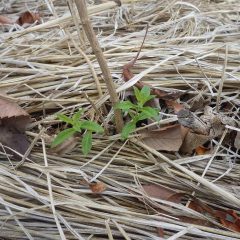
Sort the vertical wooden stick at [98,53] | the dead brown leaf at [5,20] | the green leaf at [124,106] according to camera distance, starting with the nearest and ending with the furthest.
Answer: the vertical wooden stick at [98,53]
the green leaf at [124,106]
the dead brown leaf at [5,20]

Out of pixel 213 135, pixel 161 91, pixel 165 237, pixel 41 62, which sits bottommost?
pixel 165 237

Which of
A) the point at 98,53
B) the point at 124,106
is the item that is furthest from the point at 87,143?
the point at 98,53

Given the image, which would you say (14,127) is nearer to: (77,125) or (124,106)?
(77,125)

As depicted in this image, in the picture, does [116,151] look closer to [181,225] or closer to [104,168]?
[104,168]

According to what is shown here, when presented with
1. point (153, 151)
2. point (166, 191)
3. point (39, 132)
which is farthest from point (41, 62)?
point (166, 191)

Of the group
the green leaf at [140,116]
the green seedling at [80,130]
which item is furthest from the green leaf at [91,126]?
the green leaf at [140,116]

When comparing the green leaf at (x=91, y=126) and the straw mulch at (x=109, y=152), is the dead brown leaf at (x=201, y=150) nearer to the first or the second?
the straw mulch at (x=109, y=152)

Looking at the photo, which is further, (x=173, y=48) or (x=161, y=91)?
(x=173, y=48)
